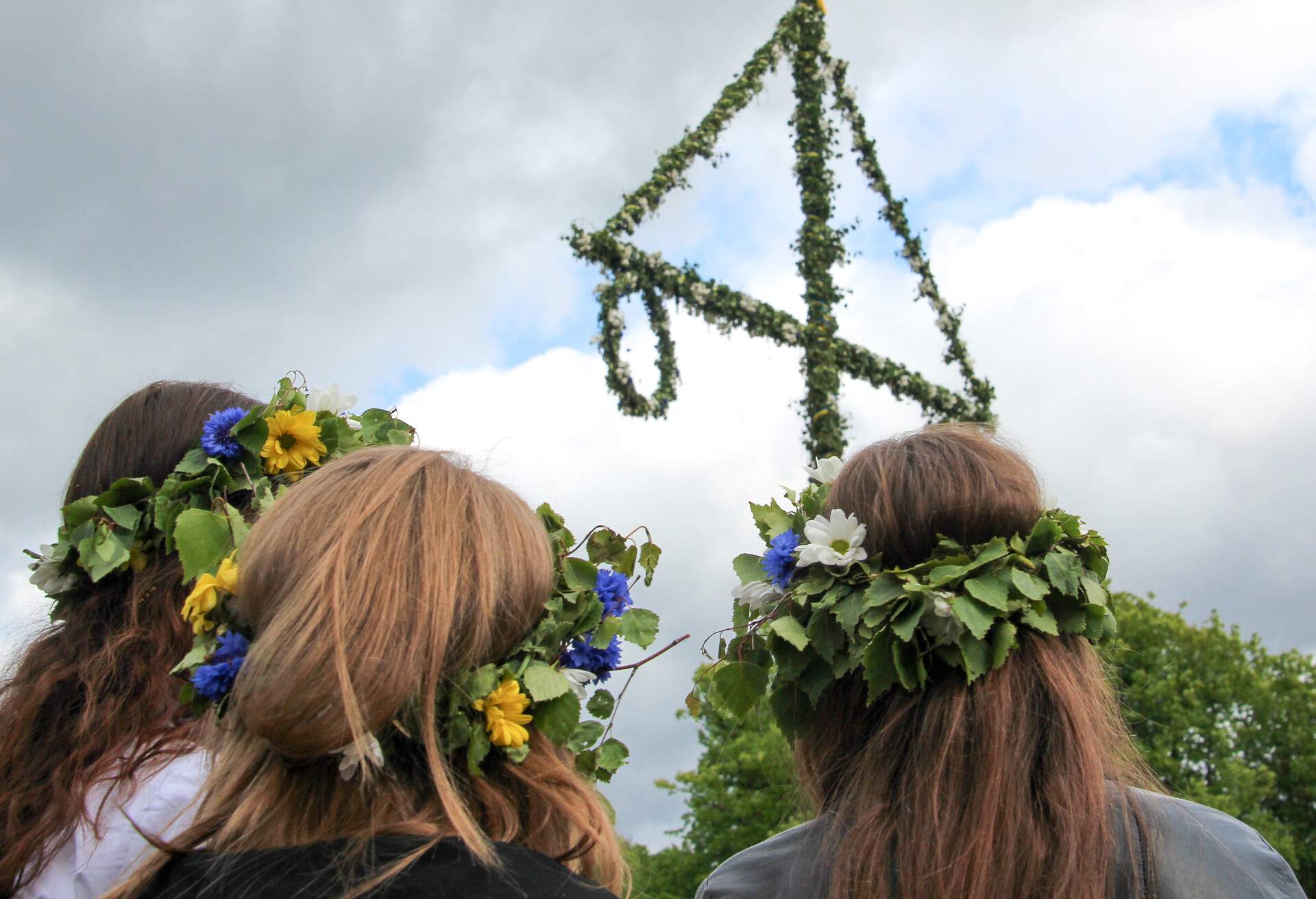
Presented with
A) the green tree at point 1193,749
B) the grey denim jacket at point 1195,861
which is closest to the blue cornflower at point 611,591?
the grey denim jacket at point 1195,861

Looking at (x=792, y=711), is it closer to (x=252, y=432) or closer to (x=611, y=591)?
(x=611, y=591)

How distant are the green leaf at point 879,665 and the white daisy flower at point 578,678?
53 cm

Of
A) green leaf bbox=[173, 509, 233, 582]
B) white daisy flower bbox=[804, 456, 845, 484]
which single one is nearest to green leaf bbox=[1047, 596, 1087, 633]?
white daisy flower bbox=[804, 456, 845, 484]

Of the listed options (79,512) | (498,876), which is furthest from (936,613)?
(79,512)

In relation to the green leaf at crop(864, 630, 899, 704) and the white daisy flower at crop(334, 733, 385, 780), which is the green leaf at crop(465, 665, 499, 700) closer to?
the white daisy flower at crop(334, 733, 385, 780)

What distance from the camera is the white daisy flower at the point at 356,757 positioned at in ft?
5.03

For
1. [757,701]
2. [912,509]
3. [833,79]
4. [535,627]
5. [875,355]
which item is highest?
[833,79]

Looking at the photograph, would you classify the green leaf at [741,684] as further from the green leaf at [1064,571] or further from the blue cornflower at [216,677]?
the blue cornflower at [216,677]

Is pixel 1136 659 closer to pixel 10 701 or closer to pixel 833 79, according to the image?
pixel 833 79

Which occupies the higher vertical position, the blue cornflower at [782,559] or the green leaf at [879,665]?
the blue cornflower at [782,559]

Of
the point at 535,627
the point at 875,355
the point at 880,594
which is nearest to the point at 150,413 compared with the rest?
the point at 535,627

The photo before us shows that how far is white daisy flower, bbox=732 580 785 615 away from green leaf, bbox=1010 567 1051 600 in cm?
58

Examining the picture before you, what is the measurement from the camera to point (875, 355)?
30.2 feet

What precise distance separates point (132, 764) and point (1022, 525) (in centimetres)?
172
